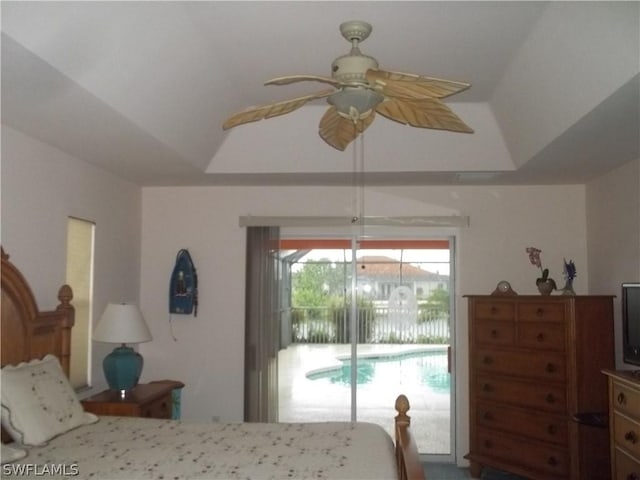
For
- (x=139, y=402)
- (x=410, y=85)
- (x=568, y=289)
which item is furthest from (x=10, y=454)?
(x=568, y=289)

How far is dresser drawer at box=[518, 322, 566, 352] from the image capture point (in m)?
4.17

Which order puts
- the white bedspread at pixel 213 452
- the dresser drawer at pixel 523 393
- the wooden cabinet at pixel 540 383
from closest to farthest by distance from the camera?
the white bedspread at pixel 213 452, the wooden cabinet at pixel 540 383, the dresser drawer at pixel 523 393

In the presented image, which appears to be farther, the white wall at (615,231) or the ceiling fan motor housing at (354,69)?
the white wall at (615,231)

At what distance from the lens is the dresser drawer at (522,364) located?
417 centimetres

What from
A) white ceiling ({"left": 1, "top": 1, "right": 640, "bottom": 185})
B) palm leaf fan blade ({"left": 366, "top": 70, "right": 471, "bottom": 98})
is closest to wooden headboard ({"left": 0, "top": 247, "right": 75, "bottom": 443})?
white ceiling ({"left": 1, "top": 1, "right": 640, "bottom": 185})

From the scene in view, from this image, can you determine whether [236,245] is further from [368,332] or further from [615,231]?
[615,231]

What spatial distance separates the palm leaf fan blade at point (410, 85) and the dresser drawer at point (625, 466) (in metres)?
2.24

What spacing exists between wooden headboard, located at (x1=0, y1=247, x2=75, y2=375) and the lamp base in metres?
0.44

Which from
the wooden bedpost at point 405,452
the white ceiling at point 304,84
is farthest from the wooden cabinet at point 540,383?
the wooden bedpost at point 405,452

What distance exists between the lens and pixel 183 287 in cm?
511

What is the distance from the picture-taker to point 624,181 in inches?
166

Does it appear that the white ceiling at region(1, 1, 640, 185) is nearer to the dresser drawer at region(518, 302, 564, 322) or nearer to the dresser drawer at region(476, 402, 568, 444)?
the dresser drawer at region(518, 302, 564, 322)

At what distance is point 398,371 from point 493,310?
3.63 ft

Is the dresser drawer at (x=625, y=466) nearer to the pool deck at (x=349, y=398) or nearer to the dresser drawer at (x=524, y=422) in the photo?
the dresser drawer at (x=524, y=422)
